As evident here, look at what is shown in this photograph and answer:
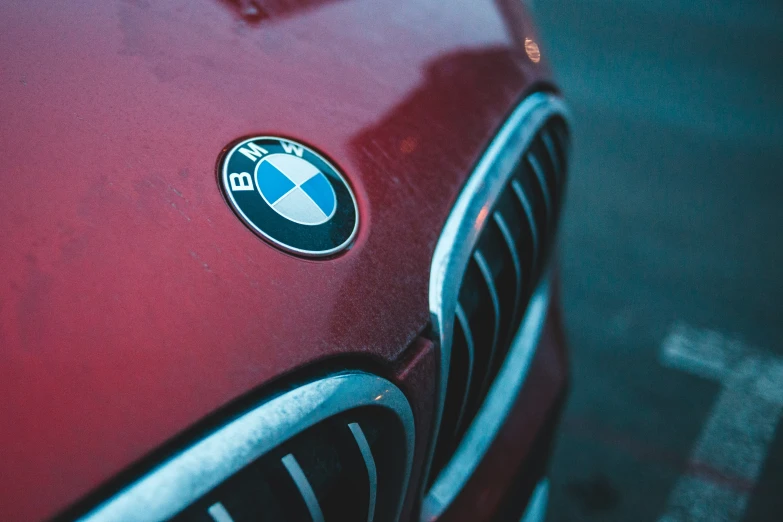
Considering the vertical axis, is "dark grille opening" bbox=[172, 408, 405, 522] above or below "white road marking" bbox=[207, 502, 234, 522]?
below

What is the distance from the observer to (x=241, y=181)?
1.01m

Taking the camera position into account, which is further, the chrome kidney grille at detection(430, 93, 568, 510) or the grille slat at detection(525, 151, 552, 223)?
the grille slat at detection(525, 151, 552, 223)

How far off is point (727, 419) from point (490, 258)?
6.31 feet

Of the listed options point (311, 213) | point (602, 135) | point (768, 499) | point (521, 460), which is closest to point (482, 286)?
point (311, 213)

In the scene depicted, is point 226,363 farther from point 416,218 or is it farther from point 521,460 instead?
point 521,460

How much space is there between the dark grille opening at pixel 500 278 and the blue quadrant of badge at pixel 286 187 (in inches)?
12.3

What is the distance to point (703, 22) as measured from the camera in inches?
275

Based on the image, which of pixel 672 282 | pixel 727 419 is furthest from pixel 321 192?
pixel 672 282

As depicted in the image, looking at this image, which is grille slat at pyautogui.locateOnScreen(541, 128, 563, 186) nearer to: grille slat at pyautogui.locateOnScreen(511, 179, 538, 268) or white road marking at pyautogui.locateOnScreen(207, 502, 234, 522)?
grille slat at pyautogui.locateOnScreen(511, 179, 538, 268)

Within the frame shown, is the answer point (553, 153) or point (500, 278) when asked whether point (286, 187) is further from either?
point (553, 153)

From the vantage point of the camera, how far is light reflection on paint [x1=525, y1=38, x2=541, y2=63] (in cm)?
170

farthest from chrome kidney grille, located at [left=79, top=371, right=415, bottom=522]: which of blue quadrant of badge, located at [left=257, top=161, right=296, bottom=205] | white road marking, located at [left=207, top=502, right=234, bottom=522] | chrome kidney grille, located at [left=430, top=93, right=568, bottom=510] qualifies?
blue quadrant of badge, located at [left=257, top=161, right=296, bottom=205]

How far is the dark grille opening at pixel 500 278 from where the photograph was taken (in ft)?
4.11

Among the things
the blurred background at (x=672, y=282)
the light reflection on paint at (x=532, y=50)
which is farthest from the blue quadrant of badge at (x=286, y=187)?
the blurred background at (x=672, y=282)
